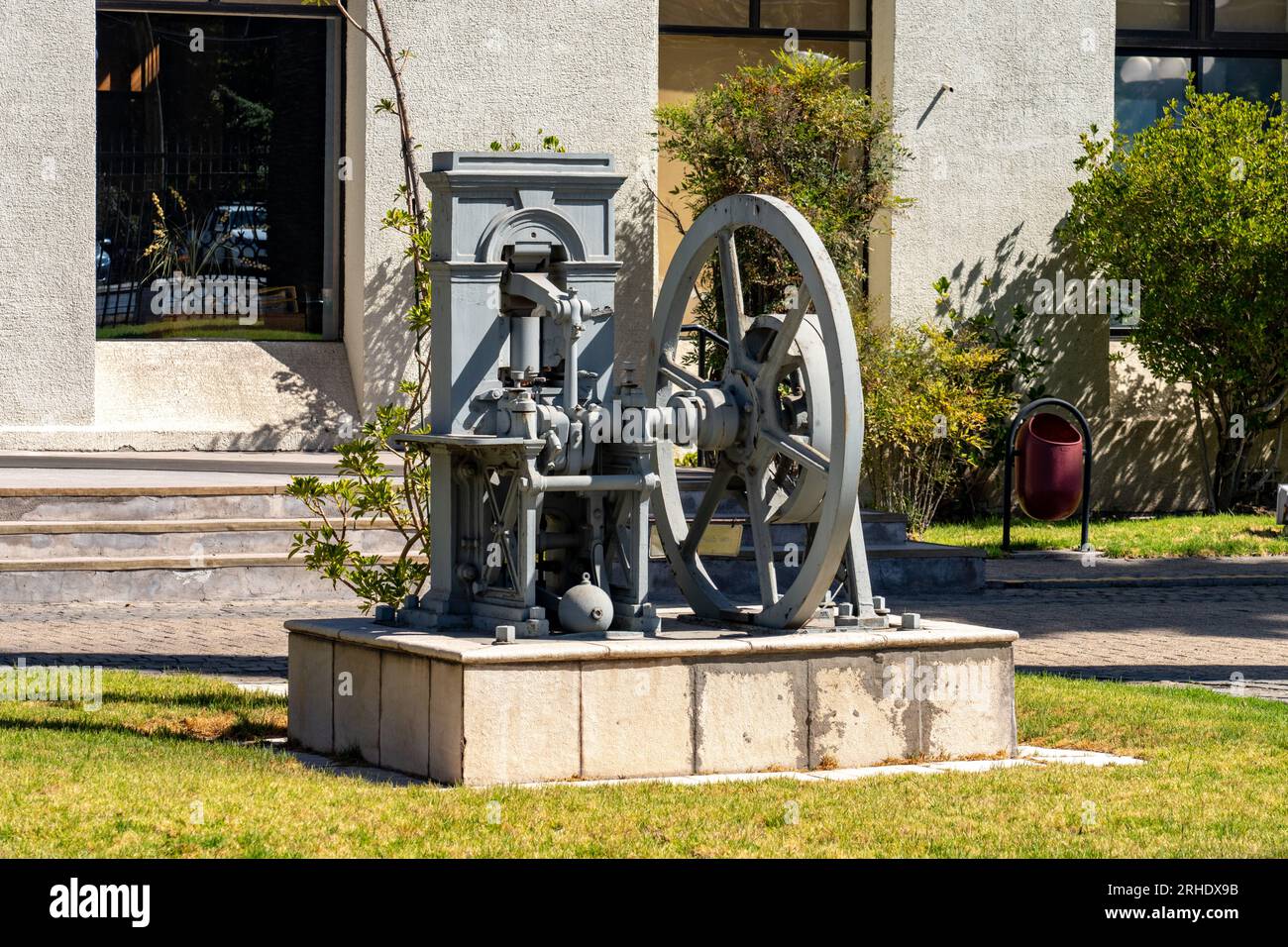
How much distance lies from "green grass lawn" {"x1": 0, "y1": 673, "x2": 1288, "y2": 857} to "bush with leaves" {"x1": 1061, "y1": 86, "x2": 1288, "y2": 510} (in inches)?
360

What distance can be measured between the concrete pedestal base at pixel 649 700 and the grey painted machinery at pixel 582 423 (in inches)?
9.5

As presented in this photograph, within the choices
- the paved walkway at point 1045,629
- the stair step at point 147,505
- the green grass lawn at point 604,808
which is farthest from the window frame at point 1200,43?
the green grass lawn at point 604,808

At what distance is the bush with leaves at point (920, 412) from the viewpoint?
→ 618 inches

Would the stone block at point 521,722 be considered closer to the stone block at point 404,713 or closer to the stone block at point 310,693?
the stone block at point 404,713

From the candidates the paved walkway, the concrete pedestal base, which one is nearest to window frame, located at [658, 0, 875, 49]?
the paved walkway

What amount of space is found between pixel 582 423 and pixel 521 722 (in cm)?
124

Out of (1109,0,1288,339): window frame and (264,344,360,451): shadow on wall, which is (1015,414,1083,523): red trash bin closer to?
(1109,0,1288,339): window frame

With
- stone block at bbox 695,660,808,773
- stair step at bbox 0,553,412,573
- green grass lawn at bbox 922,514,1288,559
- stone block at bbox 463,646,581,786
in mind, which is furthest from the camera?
green grass lawn at bbox 922,514,1288,559

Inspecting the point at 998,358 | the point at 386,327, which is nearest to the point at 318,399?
the point at 386,327

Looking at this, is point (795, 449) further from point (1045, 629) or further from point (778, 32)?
point (778, 32)

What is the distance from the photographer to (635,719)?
729cm

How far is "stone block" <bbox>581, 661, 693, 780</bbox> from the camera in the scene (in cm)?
722

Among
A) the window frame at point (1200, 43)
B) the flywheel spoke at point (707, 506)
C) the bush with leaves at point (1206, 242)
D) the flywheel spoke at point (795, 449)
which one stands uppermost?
the window frame at point (1200, 43)
